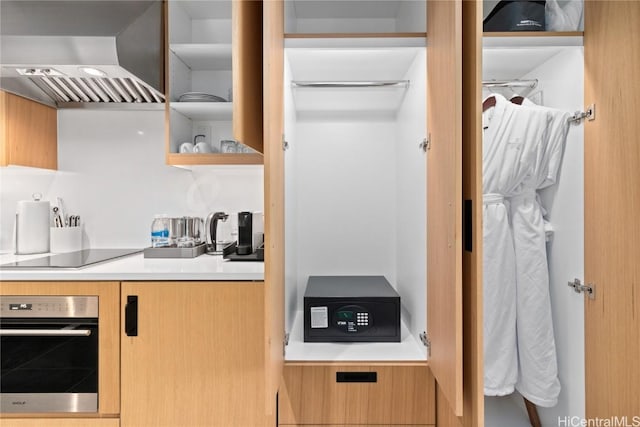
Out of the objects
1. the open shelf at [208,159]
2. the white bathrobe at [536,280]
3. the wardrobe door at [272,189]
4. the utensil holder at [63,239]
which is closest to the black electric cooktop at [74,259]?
the utensil holder at [63,239]

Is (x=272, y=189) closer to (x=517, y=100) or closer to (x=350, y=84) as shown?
(x=350, y=84)

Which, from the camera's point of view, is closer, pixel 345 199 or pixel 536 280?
pixel 536 280

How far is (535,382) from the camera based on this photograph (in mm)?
1385

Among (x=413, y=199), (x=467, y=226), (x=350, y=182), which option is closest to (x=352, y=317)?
(x=413, y=199)

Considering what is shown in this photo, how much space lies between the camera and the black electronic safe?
1.47 meters

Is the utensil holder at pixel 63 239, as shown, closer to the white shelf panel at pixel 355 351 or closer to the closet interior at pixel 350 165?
the closet interior at pixel 350 165

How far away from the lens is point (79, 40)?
1.45 m

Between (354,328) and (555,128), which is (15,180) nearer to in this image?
(354,328)

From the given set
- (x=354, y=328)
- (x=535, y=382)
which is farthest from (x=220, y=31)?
(x=535, y=382)

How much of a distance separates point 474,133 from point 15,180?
2301 mm

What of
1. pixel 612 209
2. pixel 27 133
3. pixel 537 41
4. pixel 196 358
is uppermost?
pixel 537 41

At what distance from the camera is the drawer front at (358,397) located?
133 centimetres

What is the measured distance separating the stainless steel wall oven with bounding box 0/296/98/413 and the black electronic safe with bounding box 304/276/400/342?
33.0 inches

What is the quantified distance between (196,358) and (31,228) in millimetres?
1166
